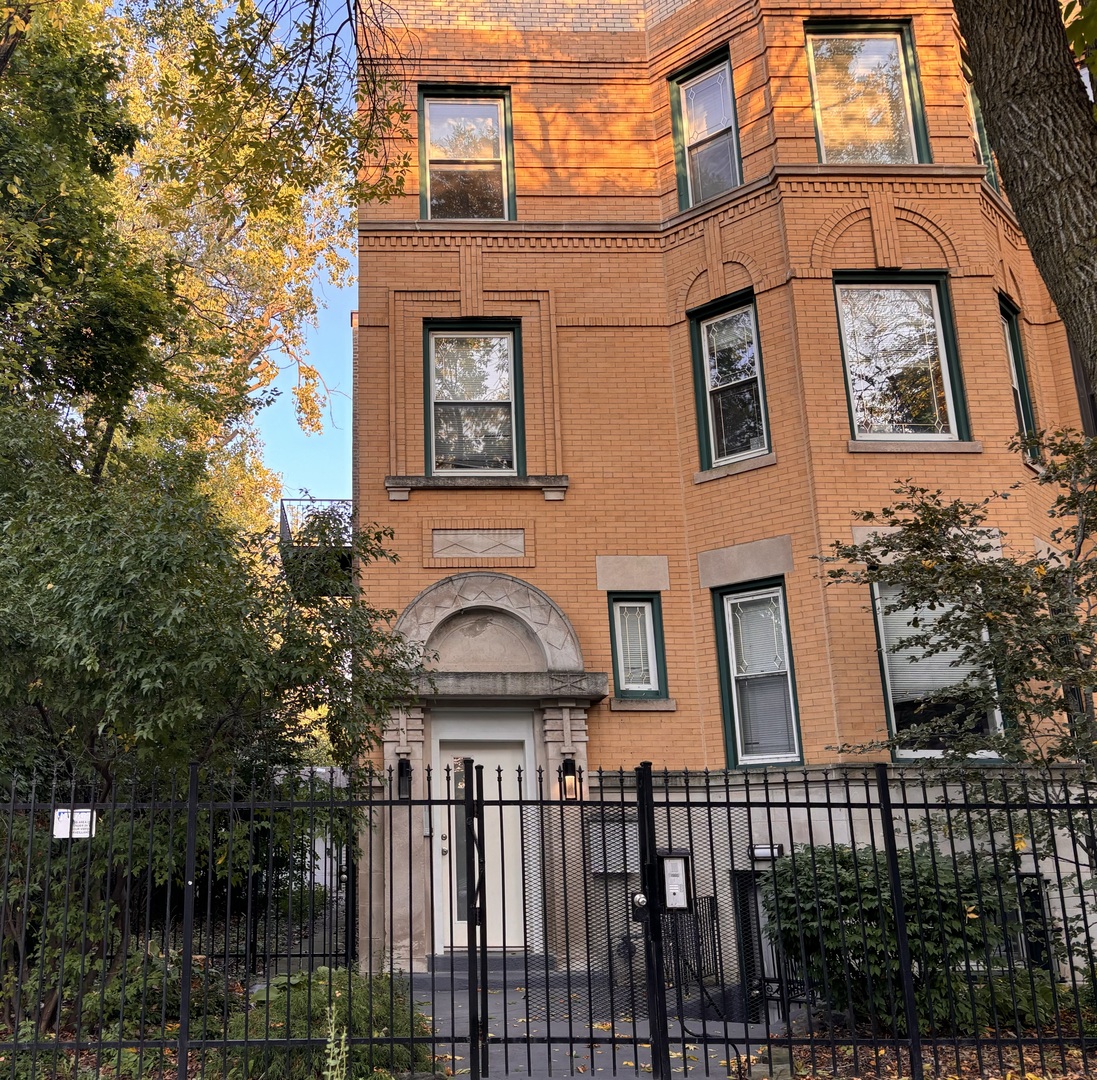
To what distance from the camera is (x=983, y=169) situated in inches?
494

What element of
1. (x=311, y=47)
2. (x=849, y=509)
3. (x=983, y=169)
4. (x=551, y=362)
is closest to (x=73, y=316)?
(x=311, y=47)

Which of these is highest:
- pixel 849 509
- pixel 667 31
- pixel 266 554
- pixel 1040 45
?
pixel 667 31

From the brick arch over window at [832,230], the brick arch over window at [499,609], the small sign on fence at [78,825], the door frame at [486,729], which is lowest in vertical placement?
the small sign on fence at [78,825]

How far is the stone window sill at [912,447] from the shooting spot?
1164 cm

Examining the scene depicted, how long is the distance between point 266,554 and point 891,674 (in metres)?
6.36

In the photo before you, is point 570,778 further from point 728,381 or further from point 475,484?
point 728,381

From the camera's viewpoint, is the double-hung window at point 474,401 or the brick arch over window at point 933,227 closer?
the brick arch over window at point 933,227

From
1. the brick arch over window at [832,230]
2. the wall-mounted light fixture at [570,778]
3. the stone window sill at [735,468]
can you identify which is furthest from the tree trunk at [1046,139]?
the wall-mounted light fixture at [570,778]

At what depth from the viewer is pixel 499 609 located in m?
11.9

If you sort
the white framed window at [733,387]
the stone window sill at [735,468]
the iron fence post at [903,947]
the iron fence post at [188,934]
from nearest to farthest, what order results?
1. the iron fence post at [903,947]
2. the iron fence post at [188,934]
3. the stone window sill at [735,468]
4. the white framed window at [733,387]

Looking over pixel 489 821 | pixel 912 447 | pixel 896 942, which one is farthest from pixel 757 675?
pixel 896 942

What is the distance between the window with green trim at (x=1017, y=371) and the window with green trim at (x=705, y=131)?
3728mm

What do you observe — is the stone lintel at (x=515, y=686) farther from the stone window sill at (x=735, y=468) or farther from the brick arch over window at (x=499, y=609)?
the stone window sill at (x=735, y=468)

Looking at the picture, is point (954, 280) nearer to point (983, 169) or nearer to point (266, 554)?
point (983, 169)
